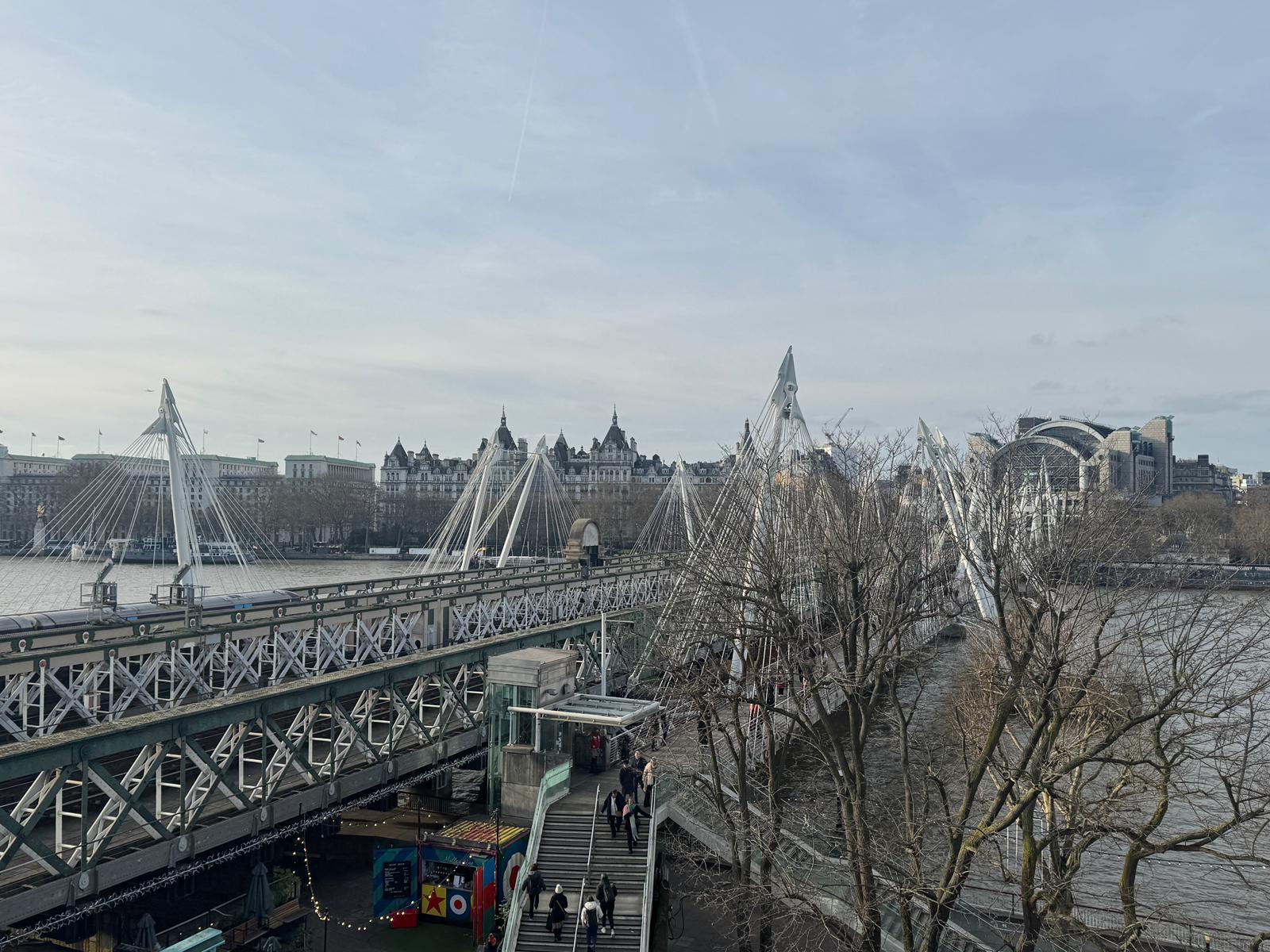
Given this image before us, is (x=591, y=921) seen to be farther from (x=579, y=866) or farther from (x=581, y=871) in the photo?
(x=579, y=866)

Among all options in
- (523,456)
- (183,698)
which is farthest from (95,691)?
(523,456)

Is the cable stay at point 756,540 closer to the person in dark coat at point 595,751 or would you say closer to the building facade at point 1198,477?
the person in dark coat at point 595,751

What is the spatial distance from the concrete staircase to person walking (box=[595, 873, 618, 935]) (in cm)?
13

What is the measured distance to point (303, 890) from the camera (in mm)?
18875

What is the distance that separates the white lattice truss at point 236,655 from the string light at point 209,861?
17.8ft

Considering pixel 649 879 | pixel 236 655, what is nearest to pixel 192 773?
pixel 236 655

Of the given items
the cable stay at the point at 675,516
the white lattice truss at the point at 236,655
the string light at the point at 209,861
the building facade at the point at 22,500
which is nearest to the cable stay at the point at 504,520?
the cable stay at the point at 675,516

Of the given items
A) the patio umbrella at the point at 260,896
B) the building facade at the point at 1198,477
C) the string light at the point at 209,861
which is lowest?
the patio umbrella at the point at 260,896

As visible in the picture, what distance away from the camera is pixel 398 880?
17.6 metres

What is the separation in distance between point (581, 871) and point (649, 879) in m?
1.16

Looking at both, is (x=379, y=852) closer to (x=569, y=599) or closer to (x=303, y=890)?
(x=303, y=890)

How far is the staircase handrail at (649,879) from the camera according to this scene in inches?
615

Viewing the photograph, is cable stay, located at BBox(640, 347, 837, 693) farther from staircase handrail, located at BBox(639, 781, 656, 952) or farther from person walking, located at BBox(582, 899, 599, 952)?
person walking, located at BBox(582, 899, 599, 952)

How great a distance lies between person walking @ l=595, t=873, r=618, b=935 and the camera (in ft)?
51.4
